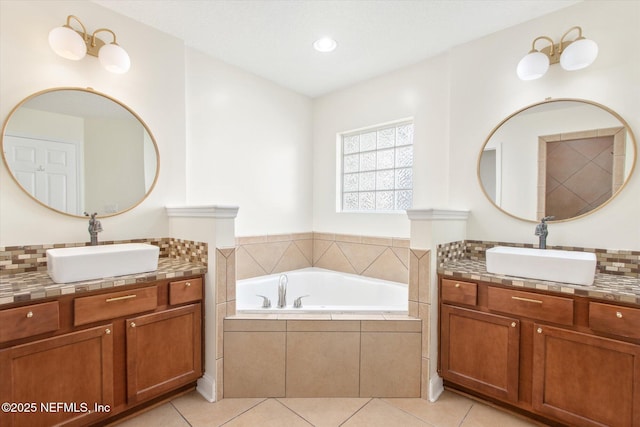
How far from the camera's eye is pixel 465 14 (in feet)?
6.75

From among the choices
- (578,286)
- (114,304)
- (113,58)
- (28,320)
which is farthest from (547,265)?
Answer: (113,58)

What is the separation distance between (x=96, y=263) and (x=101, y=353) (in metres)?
0.47

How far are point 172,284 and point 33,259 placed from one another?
0.81 m

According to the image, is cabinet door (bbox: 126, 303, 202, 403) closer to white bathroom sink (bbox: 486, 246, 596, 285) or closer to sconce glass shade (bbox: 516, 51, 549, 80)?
white bathroom sink (bbox: 486, 246, 596, 285)

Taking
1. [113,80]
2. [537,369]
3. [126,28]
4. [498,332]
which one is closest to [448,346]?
[498,332]

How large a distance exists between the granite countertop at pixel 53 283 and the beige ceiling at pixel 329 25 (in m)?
1.62

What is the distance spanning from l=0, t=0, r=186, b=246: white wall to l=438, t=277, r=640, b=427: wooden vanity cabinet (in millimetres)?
2185

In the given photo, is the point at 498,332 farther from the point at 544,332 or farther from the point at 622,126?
the point at 622,126

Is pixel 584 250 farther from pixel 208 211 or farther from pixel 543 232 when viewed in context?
pixel 208 211

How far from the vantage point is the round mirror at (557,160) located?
1.87 m

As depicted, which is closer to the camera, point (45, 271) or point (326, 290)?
point (45, 271)

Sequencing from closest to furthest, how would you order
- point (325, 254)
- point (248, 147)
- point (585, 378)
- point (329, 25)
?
point (585, 378)
point (329, 25)
point (248, 147)
point (325, 254)

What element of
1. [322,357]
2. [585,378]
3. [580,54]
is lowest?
[322,357]

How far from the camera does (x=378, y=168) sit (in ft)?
10.4
